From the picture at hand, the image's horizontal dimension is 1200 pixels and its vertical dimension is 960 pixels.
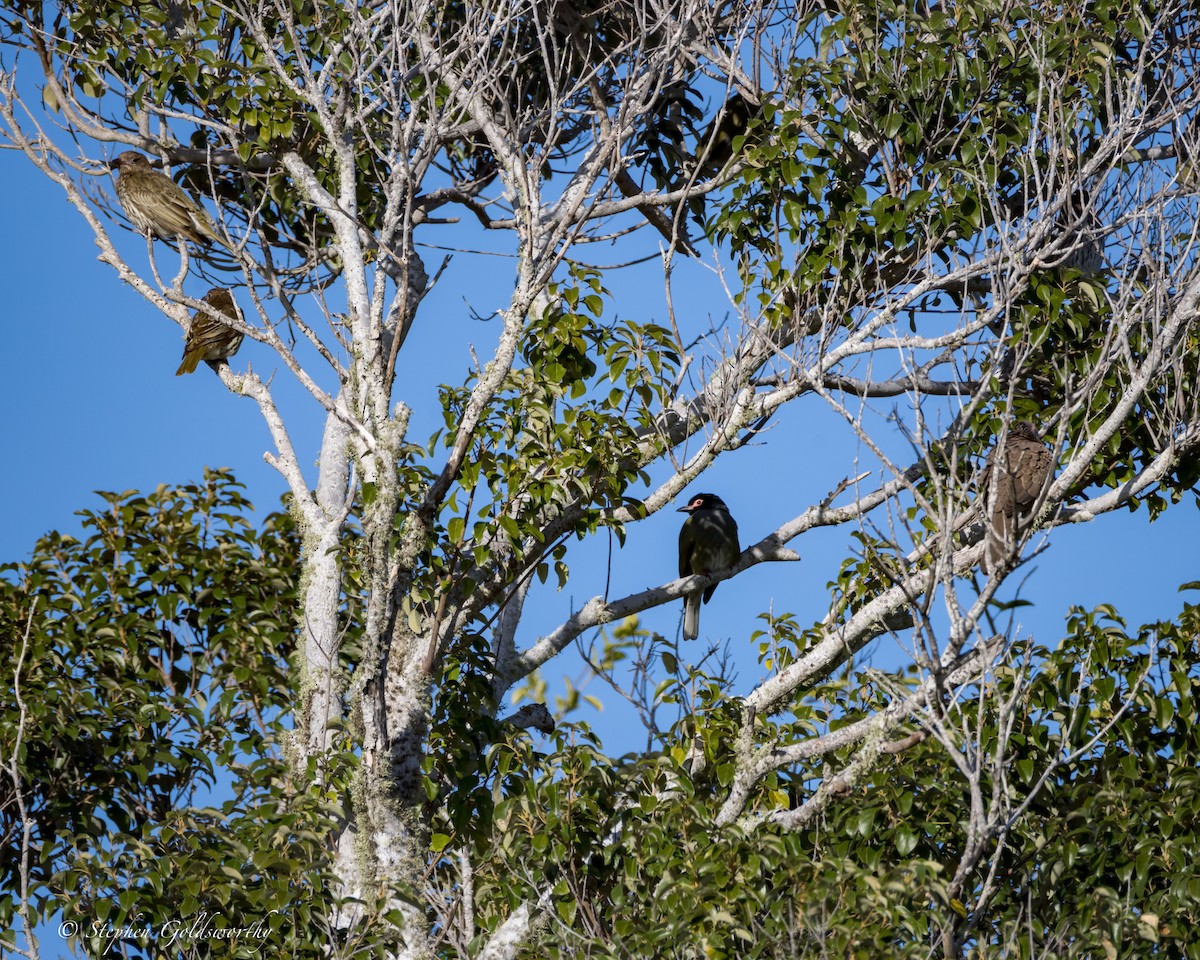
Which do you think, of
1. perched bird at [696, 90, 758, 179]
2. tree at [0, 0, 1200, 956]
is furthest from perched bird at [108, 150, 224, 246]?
perched bird at [696, 90, 758, 179]

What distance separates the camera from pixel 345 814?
205 inches

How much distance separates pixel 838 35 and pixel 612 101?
1.80 meters

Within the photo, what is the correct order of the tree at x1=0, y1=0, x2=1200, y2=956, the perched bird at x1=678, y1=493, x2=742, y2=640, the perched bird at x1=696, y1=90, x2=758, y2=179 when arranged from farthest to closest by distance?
the perched bird at x1=678, y1=493, x2=742, y2=640 < the perched bird at x1=696, y1=90, x2=758, y2=179 < the tree at x1=0, y1=0, x2=1200, y2=956

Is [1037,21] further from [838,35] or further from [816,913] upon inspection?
[816,913]

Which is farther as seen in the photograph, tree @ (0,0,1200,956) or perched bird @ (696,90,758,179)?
perched bird @ (696,90,758,179)

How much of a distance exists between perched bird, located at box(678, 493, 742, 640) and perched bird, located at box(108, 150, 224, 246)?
3069mm

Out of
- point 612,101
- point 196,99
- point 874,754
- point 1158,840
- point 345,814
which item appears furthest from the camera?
point 612,101

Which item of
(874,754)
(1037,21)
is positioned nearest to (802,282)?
(1037,21)

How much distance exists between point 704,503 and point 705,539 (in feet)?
0.82

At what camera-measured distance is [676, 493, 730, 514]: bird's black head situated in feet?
26.6

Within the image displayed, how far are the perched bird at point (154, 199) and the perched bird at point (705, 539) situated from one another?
10.1 ft

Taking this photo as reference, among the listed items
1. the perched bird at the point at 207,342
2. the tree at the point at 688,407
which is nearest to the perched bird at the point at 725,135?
the tree at the point at 688,407

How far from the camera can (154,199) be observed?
682 cm

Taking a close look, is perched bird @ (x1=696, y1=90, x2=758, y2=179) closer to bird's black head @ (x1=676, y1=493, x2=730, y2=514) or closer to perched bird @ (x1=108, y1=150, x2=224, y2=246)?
bird's black head @ (x1=676, y1=493, x2=730, y2=514)
